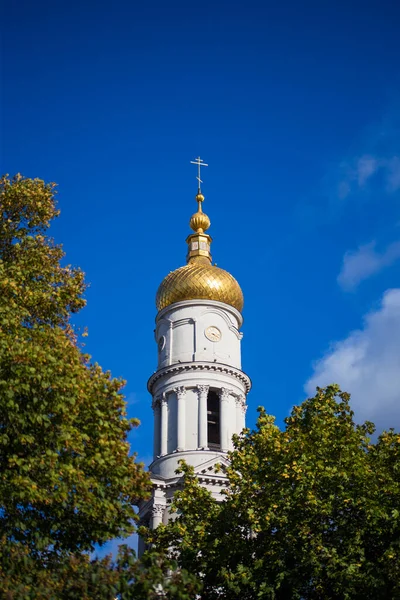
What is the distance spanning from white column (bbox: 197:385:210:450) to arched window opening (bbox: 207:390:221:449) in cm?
94

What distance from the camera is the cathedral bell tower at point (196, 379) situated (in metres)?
46.7

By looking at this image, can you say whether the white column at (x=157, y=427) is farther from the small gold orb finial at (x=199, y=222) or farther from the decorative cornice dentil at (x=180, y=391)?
the small gold orb finial at (x=199, y=222)

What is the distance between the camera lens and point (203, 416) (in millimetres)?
48344

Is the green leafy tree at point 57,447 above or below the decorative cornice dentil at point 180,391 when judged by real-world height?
below

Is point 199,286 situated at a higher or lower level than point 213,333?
higher

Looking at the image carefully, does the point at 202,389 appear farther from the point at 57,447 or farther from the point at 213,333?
Result: the point at 57,447

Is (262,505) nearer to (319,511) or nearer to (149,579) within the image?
(319,511)

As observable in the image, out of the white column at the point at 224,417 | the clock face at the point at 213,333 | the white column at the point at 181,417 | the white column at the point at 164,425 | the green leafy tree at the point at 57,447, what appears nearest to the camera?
the green leafy tree at the point at 57,447

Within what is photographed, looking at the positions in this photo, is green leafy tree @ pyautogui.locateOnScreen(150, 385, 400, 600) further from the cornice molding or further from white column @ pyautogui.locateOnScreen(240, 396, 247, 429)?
white column @ pyautogui.locateOnScreen(240, 396, 247, 429)

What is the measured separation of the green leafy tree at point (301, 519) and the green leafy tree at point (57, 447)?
6647 millimetres

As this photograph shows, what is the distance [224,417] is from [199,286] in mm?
8455

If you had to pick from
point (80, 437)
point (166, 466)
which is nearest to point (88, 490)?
point (80, 437)

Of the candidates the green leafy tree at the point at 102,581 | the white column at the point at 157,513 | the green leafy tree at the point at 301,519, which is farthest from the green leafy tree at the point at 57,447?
the white column at the point at 157,513

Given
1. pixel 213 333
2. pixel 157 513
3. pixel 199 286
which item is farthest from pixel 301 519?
pixel 199 286
